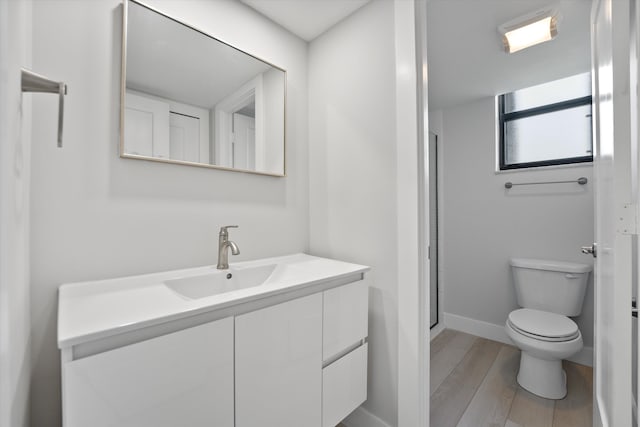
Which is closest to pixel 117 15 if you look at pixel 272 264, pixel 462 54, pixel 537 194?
pixel 272 264

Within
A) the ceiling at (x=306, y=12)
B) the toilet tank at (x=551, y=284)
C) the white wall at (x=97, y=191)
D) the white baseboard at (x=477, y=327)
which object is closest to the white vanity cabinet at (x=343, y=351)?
the white wall at (x=97, y=191)

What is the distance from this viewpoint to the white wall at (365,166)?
1.37 m

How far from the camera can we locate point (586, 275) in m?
2.00

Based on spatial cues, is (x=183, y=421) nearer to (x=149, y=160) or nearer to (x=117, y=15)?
(x=149, y=160)

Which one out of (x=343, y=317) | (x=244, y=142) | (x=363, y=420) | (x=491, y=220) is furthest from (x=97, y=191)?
(x=491, y=220)

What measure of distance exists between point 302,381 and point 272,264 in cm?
55

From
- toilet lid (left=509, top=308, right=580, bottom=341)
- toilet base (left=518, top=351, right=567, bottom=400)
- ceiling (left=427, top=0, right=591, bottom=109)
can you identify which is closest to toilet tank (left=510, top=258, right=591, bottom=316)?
toilet lid (left=509, top=308, right=580, bottom=341)

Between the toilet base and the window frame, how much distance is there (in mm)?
1526

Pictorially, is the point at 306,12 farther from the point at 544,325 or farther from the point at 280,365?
the point at 544,325

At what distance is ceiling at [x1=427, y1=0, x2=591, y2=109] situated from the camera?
1472mm

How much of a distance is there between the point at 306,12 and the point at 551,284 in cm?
256

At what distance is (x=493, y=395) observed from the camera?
173 cm

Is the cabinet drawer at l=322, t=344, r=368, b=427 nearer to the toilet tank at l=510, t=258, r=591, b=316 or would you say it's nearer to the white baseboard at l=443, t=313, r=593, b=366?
the toilet tank at l=510, t=258, r=591, b=316

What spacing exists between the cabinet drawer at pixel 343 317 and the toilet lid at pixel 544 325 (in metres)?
1.22
